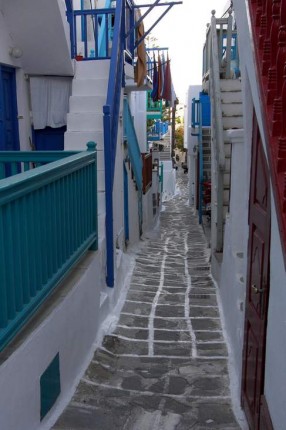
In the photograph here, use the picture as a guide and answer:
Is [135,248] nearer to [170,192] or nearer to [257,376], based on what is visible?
[257,376]

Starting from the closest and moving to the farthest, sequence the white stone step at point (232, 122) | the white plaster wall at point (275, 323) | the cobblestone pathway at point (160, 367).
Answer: the white plaster wall at point (275, 323), the cobblestone pathway at point (160, 367), the white stone step at point (232, 122)

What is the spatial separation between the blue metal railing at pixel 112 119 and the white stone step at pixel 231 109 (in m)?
1.89

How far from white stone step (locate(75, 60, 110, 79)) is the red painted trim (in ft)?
15.4

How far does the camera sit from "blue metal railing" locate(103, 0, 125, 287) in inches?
229

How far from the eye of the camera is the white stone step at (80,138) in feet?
21.8

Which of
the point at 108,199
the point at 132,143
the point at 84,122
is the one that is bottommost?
the point at 108,199

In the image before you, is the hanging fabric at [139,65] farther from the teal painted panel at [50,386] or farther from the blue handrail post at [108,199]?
the teal painted panel at [50,386]

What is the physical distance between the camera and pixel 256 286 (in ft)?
10.9

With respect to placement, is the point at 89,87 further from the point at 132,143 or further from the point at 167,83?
the point at 167,83

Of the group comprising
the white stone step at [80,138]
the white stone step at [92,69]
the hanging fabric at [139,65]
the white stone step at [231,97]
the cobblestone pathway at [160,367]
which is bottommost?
the cobblestone pathway at [160,367]

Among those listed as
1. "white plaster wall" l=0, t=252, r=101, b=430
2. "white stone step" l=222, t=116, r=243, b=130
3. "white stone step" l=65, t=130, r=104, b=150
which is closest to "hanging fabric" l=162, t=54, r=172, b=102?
"white stone step" l=222, t=116, r=243, b=130

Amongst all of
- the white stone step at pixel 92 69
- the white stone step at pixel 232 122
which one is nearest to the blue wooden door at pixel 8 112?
the white stone step at pixel 92 69

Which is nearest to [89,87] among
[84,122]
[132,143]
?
[84,122]

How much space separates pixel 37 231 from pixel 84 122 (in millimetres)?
3825
